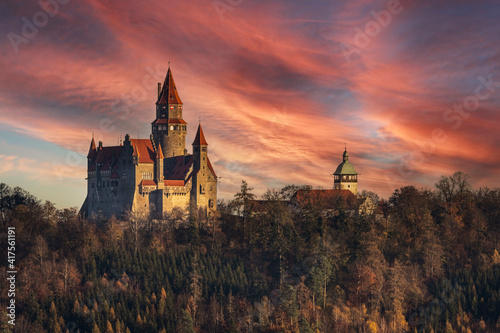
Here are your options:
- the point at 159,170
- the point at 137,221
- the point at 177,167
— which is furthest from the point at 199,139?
the point at 137,221

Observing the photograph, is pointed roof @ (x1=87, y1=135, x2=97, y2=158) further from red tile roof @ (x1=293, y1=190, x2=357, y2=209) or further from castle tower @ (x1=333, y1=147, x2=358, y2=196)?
castle tower @ (x1=333, y1=147, x2=358, y2=196)

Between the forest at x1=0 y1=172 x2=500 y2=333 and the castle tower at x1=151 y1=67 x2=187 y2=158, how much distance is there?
15233 mm

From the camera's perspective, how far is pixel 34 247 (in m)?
114

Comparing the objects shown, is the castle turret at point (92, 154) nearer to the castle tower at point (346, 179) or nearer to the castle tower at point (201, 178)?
the castle tower at point (201, 178)

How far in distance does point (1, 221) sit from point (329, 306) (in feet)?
185

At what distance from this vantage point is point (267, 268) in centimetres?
11650

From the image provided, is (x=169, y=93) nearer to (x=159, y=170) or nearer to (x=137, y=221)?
(x=159, y=170)

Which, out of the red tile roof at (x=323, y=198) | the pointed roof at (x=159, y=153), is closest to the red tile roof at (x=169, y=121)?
the pointed roof at (x=159, y=153)

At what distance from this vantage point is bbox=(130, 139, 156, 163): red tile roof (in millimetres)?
132500

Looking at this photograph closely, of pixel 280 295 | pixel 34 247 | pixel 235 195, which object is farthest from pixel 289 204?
pixel 34 247

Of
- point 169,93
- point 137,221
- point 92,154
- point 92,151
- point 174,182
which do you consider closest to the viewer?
point 137,221

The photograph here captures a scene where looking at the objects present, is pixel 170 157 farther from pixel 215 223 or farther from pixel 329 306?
pixel 329 306

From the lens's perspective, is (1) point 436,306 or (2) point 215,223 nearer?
(1) point 436,306

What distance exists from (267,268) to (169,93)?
4193 centimetres
